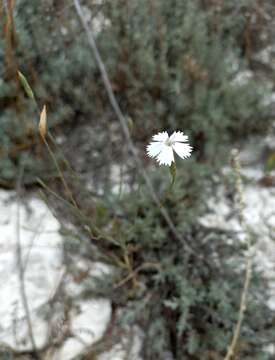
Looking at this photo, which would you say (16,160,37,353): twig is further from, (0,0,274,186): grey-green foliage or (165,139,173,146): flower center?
(165,139,173,146): flower center

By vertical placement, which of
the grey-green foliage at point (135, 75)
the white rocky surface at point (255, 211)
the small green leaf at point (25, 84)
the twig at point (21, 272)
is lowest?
the twig at point (21, 272)

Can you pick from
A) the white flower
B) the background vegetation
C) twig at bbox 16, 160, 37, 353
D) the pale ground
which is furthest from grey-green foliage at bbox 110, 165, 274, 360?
the white flower

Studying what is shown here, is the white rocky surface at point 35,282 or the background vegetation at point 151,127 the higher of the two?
the background vegetation at point 151,127

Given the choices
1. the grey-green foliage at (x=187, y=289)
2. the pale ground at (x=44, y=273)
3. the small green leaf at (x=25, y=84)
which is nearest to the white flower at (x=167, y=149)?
the small green leaf at (x=25, y=84)

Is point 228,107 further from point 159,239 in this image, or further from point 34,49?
point 34,49

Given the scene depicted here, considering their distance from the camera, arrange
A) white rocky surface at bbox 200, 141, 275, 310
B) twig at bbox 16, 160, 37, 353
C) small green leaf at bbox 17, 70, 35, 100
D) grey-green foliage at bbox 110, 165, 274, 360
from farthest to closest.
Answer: white rocky surface at bbox 200, 141, 275, 310, grey-green foliage at bbox 110, 165, 274, 360, twig at bbox 16, 160, 37, 353, small green leaf at bbox 17, 70, 35, 100

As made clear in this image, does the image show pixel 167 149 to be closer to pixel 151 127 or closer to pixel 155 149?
pixel 155 149

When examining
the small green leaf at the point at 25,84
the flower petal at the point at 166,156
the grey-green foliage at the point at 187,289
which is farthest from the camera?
the grey-green foliage at the point at 187,289

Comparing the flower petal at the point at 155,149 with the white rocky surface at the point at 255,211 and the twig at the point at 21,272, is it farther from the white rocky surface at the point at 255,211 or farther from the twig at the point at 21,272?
the white rocky surface at the point at 255,211

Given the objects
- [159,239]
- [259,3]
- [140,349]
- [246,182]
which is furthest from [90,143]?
[259,3]
